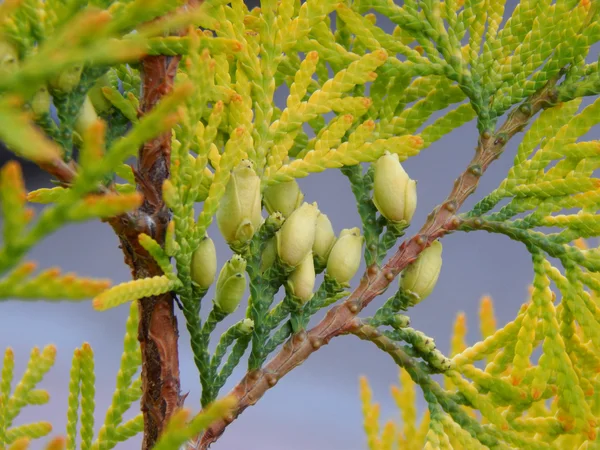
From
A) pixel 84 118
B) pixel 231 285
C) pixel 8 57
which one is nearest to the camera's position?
pixel 8 57

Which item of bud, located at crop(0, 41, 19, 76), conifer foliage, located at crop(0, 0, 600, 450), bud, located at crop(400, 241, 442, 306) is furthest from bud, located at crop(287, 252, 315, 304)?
bud, located at crop(0, 41, 19, 76)

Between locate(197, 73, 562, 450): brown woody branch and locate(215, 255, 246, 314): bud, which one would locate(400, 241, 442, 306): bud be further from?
locate(215, 255, 246, 314): bud

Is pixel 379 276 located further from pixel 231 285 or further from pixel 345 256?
pixel 231 285

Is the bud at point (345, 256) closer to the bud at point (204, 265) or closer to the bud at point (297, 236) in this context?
the bud at point (297, 236)

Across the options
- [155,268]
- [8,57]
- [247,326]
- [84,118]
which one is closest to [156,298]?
[155,268]

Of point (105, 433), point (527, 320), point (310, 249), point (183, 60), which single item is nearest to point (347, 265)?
point (310, 249)

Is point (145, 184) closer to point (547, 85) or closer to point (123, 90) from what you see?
point (123, 90)
